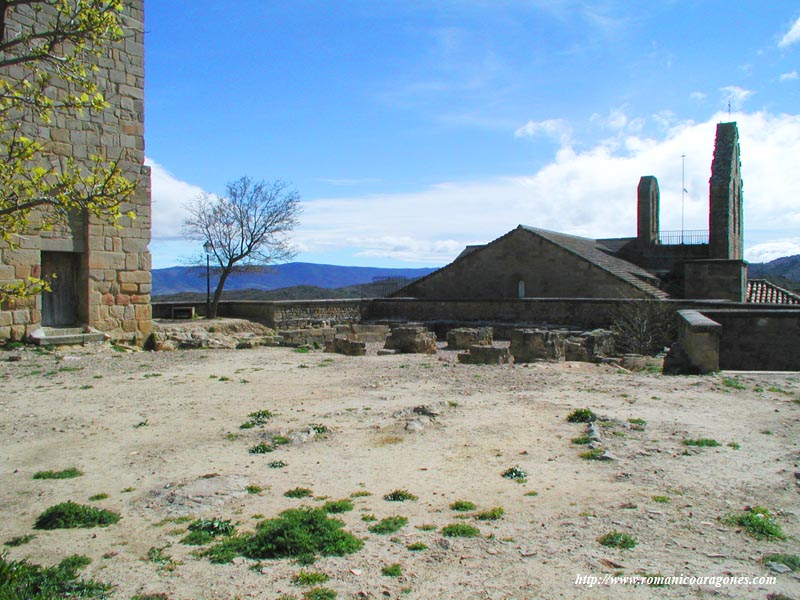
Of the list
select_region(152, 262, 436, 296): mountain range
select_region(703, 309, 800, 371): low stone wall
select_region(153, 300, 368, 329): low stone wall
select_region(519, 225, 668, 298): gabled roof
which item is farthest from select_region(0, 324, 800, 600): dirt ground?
select_region(152, 262, 436, 296): mountain range

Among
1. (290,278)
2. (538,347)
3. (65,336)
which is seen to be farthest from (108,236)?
(290,278)

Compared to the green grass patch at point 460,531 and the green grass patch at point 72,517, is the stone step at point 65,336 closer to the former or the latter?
the green grass patch at point 72,517

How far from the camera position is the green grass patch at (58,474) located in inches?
243

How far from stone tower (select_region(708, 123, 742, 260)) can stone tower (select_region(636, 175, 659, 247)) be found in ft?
15.4

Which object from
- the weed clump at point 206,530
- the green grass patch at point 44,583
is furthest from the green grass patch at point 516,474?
the green grass patch at point 44,583

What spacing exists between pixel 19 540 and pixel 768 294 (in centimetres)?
3092

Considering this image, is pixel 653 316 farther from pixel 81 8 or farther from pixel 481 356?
pixel 81 8

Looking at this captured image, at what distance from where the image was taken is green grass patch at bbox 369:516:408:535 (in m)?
4.89

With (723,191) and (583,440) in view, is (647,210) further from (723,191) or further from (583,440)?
(583,440)

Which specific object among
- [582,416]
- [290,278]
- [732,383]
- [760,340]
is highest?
[290,278]

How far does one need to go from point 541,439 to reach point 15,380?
917 cm

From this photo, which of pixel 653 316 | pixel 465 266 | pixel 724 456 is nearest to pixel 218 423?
pixel 724 456

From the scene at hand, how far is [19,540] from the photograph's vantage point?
15.4 feet

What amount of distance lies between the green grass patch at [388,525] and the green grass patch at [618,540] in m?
1.45
